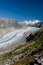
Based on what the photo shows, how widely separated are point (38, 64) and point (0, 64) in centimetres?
6564

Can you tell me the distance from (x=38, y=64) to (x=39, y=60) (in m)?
2.32

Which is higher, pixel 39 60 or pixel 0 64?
pixel 39 60

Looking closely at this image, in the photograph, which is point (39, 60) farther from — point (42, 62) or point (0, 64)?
point (0, 64)

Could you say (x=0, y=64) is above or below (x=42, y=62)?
below

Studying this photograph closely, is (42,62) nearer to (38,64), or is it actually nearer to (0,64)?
(38,64)

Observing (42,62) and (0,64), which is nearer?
(42,62)

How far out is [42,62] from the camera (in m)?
68.6

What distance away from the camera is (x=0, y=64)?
13112cm

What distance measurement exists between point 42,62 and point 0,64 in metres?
66.5

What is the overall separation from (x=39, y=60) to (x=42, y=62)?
2.58 m

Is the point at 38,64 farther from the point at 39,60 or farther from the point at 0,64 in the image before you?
the point at 0,64

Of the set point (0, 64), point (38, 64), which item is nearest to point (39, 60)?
point (38, 64)

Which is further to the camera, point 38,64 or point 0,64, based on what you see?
point 0,64

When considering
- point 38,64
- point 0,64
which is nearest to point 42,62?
point 38,64
